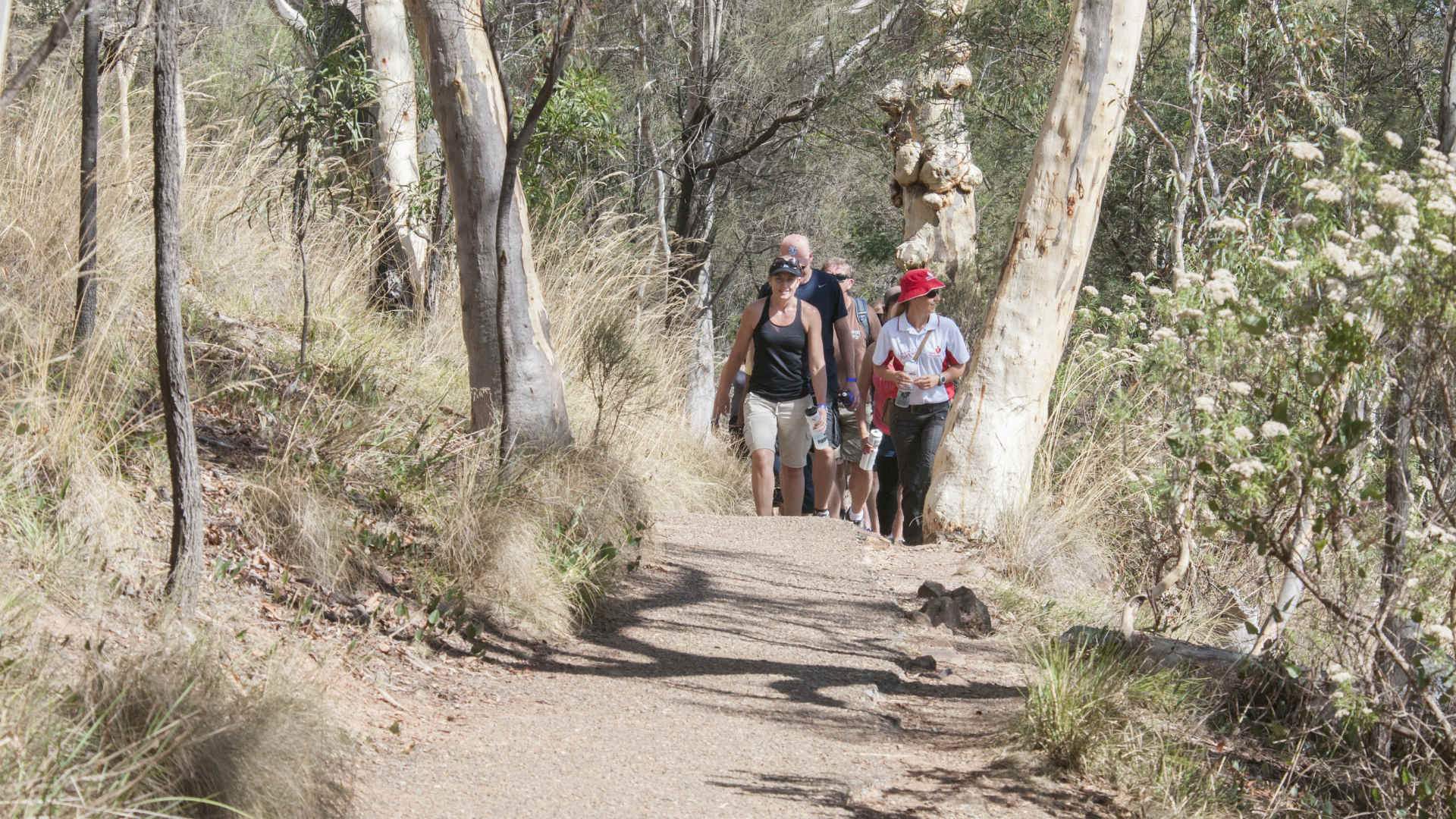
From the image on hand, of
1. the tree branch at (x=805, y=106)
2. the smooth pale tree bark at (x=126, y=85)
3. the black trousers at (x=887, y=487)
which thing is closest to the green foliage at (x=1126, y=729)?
the black trousers at (x=887, y=487)

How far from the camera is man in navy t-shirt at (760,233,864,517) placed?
880 cm

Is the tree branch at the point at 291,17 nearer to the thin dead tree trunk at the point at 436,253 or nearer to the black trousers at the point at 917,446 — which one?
the thin dead tree trunk at the point at 436,253

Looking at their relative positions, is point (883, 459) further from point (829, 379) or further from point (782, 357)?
point (782, 357)

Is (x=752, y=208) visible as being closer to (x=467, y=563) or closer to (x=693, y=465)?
(x=693, y=465)

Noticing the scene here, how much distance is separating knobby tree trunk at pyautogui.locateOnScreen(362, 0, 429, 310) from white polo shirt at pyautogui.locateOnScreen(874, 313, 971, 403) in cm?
312

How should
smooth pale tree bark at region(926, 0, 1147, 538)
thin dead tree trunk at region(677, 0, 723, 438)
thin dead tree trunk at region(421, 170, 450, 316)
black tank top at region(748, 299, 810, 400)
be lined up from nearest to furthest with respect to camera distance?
smooth pale tree bark at region(926, 0, 1147, 538) → black tank top at region(748, 299, 810, 400) → thin dead tree trunk at region(421, 170, 450, 316) → thin dead tree trunk at region(677, 0, 723, 438)

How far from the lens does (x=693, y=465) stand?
34.9 feet

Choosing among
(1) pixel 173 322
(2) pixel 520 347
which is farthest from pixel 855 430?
(1) pixel 173 322

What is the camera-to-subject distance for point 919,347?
8.45 metres

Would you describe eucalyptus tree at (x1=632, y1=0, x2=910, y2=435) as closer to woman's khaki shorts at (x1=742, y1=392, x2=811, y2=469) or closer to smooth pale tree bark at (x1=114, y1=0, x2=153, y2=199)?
woman's khaki shorts at (x1=742, y1=392, x2=811, y2=469)

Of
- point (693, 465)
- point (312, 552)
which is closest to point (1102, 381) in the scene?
point (693, 465)

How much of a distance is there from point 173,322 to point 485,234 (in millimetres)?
2643

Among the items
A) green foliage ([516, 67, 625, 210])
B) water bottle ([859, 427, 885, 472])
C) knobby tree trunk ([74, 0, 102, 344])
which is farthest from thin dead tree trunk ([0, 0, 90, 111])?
green foliage ([516, 67, 625, 210])

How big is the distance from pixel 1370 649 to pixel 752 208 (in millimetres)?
16990
